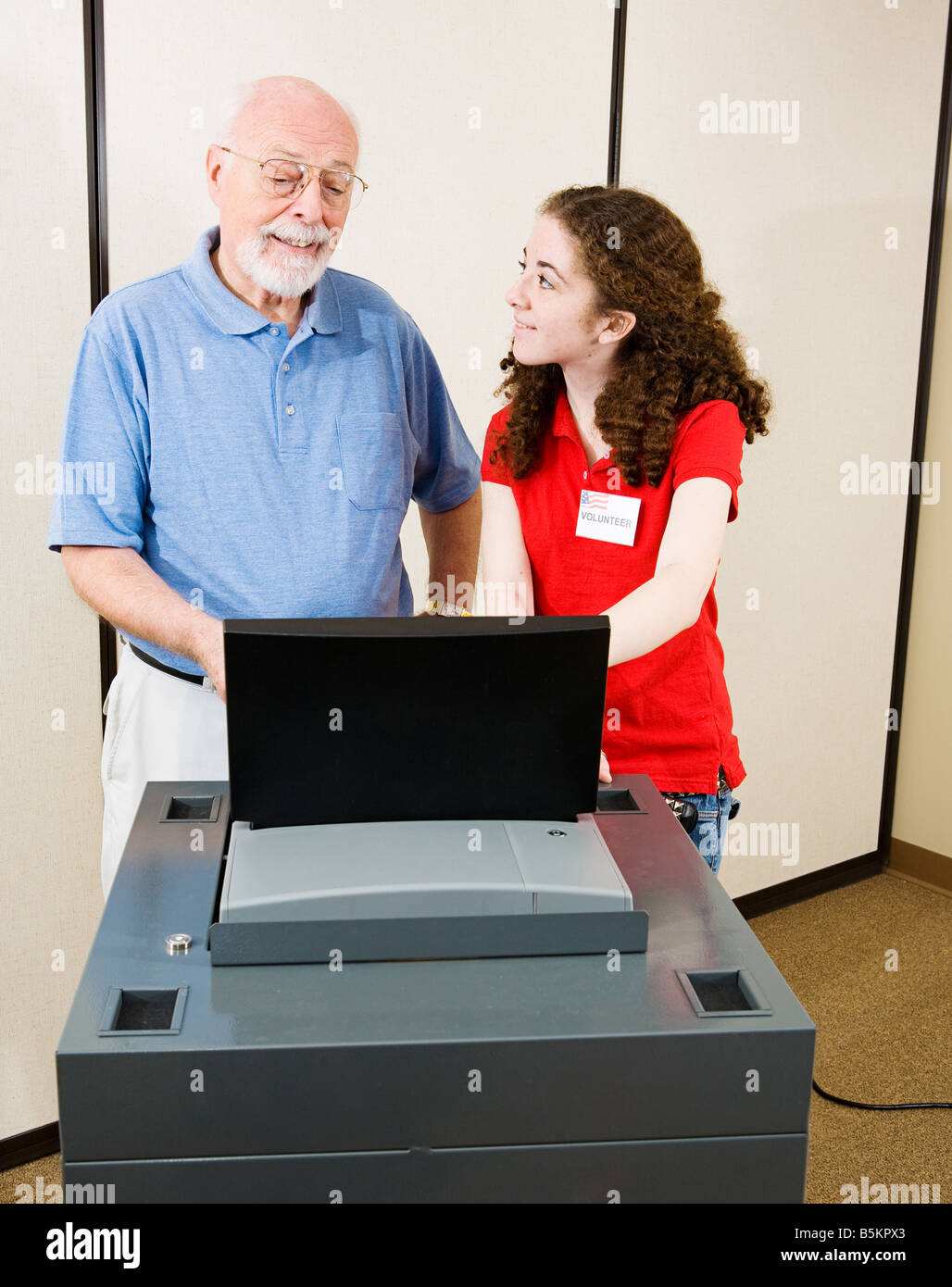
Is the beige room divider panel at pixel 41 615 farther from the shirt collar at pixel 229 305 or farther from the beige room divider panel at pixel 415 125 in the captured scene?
the shirt collar at pixel 229 305

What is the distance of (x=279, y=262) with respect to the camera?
175cm

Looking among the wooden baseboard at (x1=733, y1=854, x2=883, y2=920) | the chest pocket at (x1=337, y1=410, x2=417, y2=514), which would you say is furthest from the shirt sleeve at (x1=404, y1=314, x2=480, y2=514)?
the wooden baseboard at (x1=733, y1=854, x2=883, y2=920)

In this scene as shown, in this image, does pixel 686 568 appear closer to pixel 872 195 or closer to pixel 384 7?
pixel 384 7

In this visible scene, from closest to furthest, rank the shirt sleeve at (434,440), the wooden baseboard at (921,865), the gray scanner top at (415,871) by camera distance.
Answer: the gray scanner top at (415,871) < the shirt sleeve at (434,440) < the wooden baseboard at (921,865)

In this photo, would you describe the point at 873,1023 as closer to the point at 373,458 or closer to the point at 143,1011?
the point at 373,458

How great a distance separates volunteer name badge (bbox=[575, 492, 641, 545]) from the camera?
1.55 metres

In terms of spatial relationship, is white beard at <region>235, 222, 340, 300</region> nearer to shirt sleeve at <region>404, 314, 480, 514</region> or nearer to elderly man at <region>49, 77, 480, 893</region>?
elderly man at <region>49, 77, 480, 893</region>

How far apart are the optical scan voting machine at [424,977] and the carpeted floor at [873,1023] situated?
65.3 inches

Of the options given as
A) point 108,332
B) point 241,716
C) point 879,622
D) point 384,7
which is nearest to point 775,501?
→ point 879,622

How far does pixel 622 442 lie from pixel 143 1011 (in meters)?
0.98

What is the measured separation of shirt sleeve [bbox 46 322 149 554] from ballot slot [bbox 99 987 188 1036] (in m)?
0.97

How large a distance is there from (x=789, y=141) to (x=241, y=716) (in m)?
2.76

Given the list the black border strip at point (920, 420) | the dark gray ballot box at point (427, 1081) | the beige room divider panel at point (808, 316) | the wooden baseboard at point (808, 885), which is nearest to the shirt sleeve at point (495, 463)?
the dark gray ballot box at point (427, 1081)

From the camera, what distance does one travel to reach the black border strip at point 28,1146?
93.2 inches
